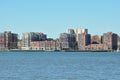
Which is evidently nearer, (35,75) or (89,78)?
(89,78)

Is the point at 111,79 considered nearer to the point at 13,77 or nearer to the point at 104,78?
the point at 104,78

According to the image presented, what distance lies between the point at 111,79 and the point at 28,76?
982 cm

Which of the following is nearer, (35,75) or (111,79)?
(111,79)

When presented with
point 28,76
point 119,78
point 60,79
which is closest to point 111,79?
point 119,78

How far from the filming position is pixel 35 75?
66438 millimetres

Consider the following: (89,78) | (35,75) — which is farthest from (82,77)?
(35,75)

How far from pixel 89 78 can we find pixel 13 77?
8.55 metres

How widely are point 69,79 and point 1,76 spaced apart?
8262mm

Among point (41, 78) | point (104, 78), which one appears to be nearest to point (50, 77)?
point (41, 78)

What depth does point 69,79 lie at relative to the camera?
61.0 meters

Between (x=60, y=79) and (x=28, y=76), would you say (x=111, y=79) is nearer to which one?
(x=60, y=79)

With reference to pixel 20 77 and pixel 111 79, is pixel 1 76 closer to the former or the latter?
pixel 20 77

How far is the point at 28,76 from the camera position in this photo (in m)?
64.8

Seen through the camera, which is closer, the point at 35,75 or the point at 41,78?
the point at 41,78
